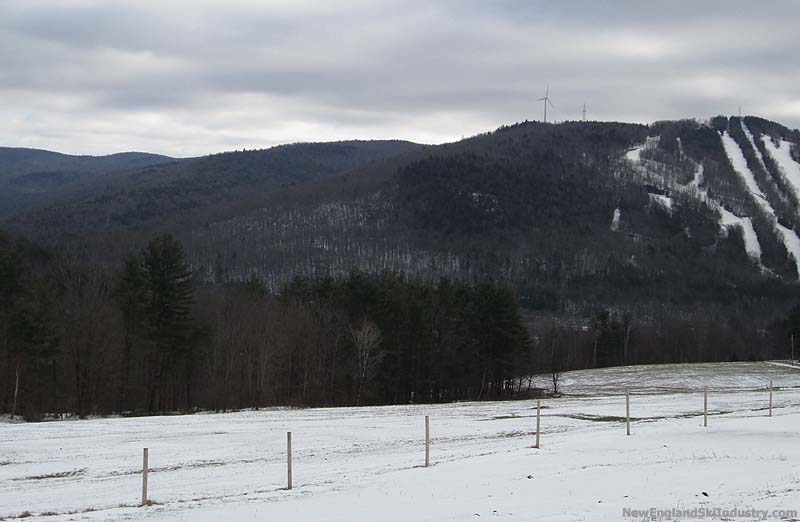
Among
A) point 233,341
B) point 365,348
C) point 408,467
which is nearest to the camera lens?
point 408,467

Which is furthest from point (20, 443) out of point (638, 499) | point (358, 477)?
point (638, 499)

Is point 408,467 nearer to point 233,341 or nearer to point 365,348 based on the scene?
point 365,348

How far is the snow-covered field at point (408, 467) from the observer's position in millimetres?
16297

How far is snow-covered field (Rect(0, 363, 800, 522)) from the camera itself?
53.5 feet

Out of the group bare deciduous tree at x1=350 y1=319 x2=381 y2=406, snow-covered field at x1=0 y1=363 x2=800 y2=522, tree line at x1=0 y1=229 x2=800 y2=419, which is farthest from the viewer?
bare deciduous tree at x1=350 y1=319 x2=381 y2=406

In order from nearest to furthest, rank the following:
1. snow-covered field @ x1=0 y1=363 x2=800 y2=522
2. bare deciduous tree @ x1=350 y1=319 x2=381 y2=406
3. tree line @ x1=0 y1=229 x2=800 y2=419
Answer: snow-covered field @ x1=0 y1=363 x2=800 y2=522
tree line @ x1=0 y1=229 x2=800 y2=419
bare deciduous tree @ x1=350 y1=319 x2=381 y2=406

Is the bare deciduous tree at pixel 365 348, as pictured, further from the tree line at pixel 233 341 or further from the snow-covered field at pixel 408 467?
the snow-covered field at pixel 408 467

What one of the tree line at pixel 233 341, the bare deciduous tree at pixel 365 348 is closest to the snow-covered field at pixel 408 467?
the tree line at pixel 233 341

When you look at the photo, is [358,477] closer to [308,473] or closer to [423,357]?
[308,473]

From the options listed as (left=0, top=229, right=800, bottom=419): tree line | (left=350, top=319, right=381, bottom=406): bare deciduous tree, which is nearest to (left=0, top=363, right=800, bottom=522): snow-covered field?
(left=0, top=229, right=800, bottom=419): tree line

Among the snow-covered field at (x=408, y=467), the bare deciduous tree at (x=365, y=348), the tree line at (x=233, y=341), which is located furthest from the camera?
the bare deciduous tree at (x=365, y=348)

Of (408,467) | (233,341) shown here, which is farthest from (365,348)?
(408,467)

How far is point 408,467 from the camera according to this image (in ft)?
75.2

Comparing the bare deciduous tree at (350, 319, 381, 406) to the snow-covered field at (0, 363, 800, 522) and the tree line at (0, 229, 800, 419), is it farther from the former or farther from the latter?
the snow-covered field at (0, 363, 800, 522)
